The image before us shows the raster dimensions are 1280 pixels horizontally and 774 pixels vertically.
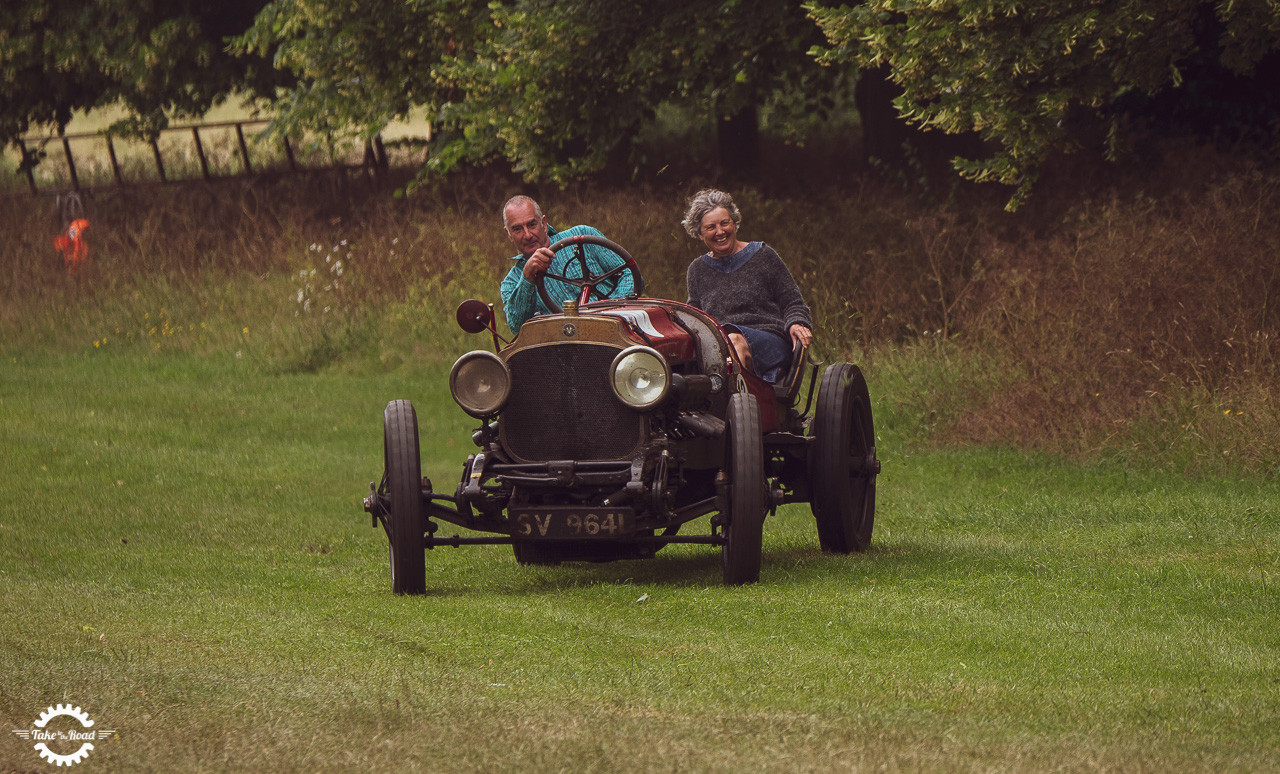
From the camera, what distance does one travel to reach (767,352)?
8.07 meters

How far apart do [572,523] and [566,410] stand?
59cm

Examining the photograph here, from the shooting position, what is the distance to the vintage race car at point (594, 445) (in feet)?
22.8

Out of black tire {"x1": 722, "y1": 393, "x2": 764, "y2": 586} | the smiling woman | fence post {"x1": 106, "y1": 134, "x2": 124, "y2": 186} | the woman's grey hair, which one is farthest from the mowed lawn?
fence post {"x1": 106, "y1": 134, "x2": 124, "y2": 186}

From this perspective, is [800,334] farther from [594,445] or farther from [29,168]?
[29,168]

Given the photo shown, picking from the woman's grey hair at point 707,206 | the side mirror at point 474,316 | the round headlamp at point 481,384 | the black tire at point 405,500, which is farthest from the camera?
the woman's grey hair at point 707,206

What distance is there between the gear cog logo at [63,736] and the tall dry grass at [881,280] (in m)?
8.03

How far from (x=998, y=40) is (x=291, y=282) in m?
10.9

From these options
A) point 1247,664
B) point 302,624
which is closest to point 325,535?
point 302,624

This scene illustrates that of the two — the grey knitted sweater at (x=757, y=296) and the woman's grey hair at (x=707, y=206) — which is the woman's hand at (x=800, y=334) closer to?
the grey knitted sweater at (x=757, y=296)

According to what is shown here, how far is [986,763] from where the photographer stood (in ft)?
13.9

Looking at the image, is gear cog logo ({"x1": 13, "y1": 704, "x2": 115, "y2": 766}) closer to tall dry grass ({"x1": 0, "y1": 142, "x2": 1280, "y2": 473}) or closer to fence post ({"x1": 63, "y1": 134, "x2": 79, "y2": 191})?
tall dry grass ({"x1": 0, "y1": 142, "x2": 1280, "y2": 473})

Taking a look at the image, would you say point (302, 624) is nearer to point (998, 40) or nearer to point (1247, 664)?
point (1247, 664)

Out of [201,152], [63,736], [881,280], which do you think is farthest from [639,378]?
[201,152]

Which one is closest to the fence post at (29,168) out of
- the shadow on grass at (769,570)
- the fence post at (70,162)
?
the fence post at (70,162)
